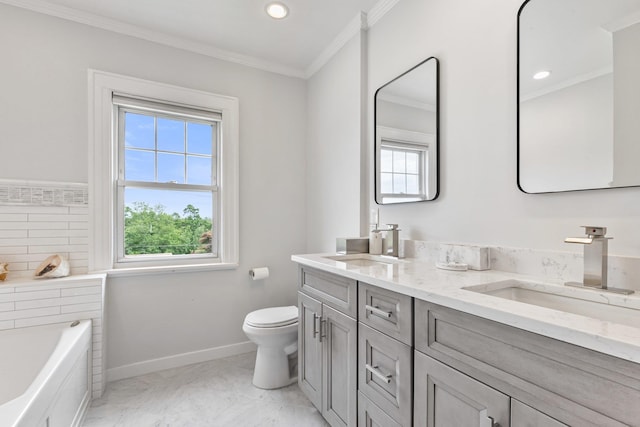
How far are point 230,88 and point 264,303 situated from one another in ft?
6.28

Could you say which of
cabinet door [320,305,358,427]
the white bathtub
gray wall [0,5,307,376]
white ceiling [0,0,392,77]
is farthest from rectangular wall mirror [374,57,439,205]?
the white bathtub

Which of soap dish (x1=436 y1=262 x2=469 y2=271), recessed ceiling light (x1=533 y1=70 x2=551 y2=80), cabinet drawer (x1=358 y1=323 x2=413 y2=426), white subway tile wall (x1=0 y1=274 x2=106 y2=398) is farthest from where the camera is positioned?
white subway tile wall (x1=0 y1=274 x2=106 y2=398)

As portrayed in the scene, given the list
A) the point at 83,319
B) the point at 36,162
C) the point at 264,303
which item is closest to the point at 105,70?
the point at 36,162

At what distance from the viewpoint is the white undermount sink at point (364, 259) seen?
177 cm

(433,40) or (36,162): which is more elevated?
(433,40)

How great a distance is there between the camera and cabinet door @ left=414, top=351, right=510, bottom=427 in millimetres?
791

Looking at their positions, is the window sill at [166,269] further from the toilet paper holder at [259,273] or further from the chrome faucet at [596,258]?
the chrome faucet at [596,258]

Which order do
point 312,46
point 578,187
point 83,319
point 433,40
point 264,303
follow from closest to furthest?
point 578,187 < point 433,40 < point 83,319 < point 312,46 < point 264,303

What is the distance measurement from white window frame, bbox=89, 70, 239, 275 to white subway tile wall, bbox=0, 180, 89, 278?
0.07 metres

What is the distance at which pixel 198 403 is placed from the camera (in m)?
1.89

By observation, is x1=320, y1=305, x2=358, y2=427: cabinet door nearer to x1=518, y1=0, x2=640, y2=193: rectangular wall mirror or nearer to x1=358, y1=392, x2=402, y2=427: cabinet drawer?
x1=358, y1=392, x2=402, y2=427: cabinet drawer

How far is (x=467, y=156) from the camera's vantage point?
1502mm

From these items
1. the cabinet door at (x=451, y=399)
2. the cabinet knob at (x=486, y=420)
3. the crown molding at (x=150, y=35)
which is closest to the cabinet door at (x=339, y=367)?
the cabinet door at (x=451, y=399)

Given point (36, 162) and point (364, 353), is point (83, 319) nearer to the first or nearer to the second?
point (36, 162)
